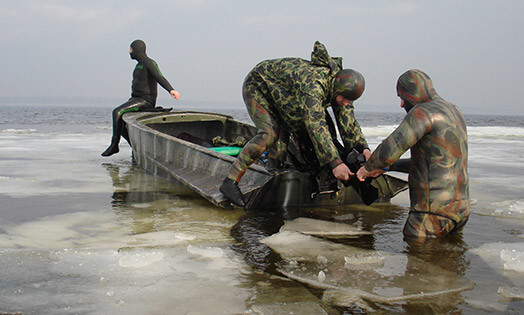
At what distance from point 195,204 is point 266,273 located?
2.55 meters

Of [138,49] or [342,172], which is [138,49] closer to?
[138,49]

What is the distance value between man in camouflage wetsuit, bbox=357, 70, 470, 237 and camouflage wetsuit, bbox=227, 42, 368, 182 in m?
0.64

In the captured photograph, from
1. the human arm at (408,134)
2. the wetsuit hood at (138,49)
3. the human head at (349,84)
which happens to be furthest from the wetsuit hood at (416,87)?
the wetsuit hood at (138,49)

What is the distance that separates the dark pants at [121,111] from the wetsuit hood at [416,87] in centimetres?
631

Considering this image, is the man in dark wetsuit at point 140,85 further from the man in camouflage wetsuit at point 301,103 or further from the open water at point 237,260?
the man in camouflage wetsuit at point 301,103

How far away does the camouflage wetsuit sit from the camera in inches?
169

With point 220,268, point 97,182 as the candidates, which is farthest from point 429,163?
point 97,182

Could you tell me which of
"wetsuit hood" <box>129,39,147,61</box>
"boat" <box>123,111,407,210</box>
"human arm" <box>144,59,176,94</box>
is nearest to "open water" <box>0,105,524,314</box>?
"boat" <box>123,111,407,210</box>

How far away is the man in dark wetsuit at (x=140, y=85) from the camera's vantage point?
9.00m

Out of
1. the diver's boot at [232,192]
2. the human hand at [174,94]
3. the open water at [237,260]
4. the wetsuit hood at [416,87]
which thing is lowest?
the open water at [237,260]

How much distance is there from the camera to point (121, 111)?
902 cm

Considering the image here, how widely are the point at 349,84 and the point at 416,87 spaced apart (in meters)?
0.64

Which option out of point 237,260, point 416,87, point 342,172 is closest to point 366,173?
point 342,172

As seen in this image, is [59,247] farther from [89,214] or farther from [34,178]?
[34,178]
